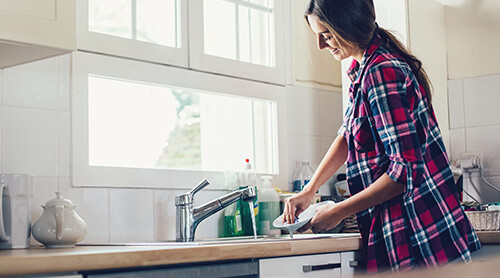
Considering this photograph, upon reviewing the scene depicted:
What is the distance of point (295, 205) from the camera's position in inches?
77.5

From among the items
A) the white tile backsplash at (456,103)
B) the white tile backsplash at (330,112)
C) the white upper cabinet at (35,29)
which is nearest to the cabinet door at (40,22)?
the white upper cabinet at (35,29)

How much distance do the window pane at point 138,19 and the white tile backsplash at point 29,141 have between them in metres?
0.40

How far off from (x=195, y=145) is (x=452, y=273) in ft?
7.51

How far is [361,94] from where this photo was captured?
1.69m

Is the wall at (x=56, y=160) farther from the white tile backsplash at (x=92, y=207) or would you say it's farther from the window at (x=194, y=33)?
the window at (x=194, y=33)

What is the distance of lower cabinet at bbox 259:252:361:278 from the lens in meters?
1.62

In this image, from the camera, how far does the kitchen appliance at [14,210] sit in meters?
1.57

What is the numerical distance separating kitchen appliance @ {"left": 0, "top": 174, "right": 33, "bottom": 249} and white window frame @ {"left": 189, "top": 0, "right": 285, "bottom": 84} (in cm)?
91

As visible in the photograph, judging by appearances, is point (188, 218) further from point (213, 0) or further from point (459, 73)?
point (459, 73)

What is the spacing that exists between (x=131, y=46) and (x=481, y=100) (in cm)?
165

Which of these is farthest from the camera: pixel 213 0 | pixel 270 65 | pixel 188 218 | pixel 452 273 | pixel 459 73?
pixel 459 73

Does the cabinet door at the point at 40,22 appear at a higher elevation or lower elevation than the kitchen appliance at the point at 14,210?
higher

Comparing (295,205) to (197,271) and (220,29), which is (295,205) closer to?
(197,271)

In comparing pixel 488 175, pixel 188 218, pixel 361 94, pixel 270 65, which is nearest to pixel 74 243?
pixel 188 218
